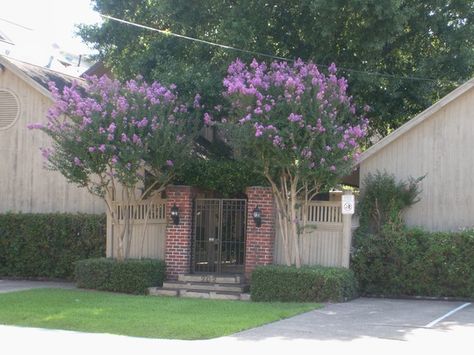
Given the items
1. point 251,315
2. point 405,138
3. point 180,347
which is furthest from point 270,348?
point 405,138

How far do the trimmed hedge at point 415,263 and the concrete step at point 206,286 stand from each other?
9.04 ft

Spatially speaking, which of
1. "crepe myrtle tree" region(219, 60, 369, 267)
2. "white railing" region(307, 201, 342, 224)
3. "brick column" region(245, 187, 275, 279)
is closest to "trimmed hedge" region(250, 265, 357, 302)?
"brick column" region(245, 187, 275, 279)

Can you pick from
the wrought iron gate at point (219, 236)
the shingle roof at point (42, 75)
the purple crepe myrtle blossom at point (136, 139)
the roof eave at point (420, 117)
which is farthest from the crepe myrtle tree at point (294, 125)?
the shingle roof at point (42, 75)

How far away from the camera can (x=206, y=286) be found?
16.8 m

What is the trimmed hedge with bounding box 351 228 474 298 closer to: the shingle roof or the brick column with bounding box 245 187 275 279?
the brick column with bounding box 245 187 275 279

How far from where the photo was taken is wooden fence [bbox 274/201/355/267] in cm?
1640

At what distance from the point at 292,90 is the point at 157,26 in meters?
7.50

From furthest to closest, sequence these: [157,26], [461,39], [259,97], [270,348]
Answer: [157,26]
[461,39]
[259,97]
[270,348]

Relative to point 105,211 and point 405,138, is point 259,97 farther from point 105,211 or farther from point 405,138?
point 105,211

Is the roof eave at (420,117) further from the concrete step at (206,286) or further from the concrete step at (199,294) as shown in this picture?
the concrete step at (199,294)

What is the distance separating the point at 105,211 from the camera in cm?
1908

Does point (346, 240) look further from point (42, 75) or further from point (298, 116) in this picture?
point (42, 75)

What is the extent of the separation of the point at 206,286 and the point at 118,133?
417 cm

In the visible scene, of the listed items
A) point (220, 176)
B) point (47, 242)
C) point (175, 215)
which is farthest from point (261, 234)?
point (47, 242)
